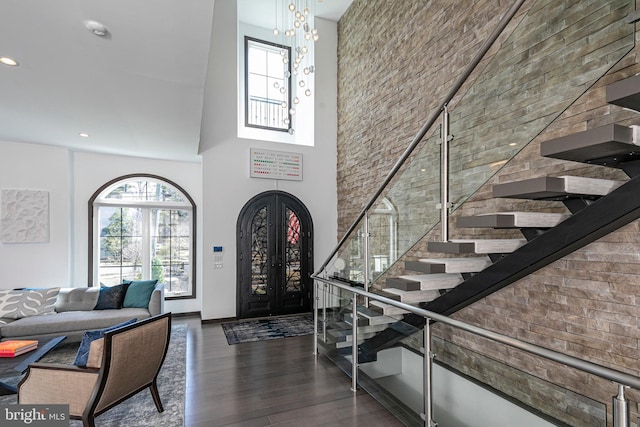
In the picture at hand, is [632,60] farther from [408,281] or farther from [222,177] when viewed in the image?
[222,177]

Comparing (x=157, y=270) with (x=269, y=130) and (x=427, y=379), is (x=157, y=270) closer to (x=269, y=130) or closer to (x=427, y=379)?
(x=269, y=130)

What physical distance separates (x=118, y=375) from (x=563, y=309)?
139 inches

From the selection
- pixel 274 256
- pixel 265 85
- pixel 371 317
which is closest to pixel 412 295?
pixel 371 317

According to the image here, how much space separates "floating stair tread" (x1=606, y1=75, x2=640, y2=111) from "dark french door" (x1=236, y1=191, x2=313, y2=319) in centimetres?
Answer: 519

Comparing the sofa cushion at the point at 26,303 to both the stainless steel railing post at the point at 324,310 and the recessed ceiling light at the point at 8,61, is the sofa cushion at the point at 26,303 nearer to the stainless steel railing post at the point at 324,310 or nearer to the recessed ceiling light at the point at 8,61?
the recessed ceiling light at the point at 8,61

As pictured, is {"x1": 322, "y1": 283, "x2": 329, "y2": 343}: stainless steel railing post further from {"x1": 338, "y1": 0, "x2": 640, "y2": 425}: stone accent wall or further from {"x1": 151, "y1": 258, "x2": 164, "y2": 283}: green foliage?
{"x1": 151, "y1": 258, "x2": 164, "y2": 283}: green foliage

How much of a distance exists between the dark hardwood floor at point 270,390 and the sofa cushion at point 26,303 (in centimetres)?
218

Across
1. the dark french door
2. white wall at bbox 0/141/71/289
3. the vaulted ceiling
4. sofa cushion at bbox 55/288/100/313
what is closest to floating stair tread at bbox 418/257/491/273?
the vaulted ceiling

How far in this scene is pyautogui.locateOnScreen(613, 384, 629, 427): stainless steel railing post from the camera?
50.1 inches

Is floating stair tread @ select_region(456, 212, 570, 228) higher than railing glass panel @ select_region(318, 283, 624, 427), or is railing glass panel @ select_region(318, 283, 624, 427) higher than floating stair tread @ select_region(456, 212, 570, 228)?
floating stair tread @ select_region(456, 212, 570, 228)

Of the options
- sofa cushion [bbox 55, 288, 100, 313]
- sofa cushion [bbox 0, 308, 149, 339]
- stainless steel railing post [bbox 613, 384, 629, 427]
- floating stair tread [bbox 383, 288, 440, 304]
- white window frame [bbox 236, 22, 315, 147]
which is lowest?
sofa cushion [bbox 0, 308, 149, 339]

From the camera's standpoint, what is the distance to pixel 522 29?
2.06 meters

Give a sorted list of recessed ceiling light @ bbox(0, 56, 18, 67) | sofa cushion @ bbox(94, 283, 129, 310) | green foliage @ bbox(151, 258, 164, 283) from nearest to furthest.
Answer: recessed ceiling light @ bbox(0, 56, 18, 67)
sofa cushion @ bbox(94, 283, 129, 310)
green foliage @ bbox(151, 258, 164, 283)

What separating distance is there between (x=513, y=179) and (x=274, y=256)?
4.27 meters
